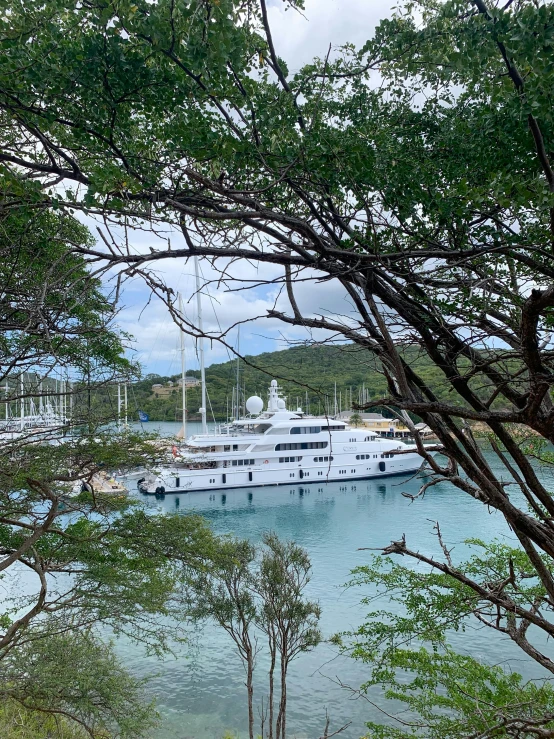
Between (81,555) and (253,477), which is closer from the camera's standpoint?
(81,555)

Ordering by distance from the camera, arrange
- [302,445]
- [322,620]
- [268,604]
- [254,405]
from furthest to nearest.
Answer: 1. [254,405]
2. [302,445]
3. [322,620]
4. [268,604]

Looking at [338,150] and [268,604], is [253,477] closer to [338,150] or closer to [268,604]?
[268,604]

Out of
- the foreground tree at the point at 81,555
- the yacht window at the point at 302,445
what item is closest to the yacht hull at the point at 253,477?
the yacht window at the point at 302,445

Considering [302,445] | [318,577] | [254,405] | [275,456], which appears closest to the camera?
[318,577]

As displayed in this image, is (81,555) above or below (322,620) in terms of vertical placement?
above

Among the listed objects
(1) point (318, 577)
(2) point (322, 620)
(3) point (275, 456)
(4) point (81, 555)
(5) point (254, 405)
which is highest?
(5) point (254, 405)

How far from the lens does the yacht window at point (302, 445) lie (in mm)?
19094

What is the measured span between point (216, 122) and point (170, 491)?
Answer: 1752 cm

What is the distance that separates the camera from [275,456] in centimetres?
→ 1900

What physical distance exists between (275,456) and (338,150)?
58.6ft

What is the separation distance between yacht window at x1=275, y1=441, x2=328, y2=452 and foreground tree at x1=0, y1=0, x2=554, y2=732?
1737 cm

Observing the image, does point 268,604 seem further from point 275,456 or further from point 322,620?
point 275,456

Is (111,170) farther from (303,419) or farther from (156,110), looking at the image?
(303,419)

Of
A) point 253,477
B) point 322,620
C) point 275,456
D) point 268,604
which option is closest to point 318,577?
point 322,620
